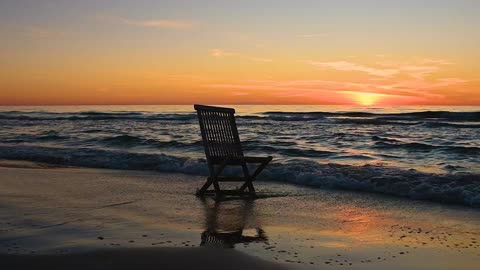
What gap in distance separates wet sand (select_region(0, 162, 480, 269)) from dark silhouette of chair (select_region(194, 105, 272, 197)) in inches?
17.5

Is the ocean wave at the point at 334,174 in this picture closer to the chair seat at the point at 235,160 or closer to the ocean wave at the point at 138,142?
the chair seat at the point at 235,160

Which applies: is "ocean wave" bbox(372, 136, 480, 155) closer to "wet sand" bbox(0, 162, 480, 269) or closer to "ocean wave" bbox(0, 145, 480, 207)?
"ocean wave" bbox(0, 145, 480, 207)

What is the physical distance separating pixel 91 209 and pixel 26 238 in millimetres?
1816

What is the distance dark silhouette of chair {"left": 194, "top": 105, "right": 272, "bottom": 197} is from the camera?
859cm

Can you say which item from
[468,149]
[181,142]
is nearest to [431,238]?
[468,149]

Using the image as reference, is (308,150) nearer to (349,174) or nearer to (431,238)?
(349,174)

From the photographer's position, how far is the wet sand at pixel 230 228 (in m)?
4.82

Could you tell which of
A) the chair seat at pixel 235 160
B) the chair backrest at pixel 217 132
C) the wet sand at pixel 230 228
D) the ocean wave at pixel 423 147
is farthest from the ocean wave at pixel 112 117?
the wet sand at pixel 230 228

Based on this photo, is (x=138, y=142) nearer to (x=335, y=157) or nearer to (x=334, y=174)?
(x=335, y=157)

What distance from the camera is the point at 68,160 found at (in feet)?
48.5

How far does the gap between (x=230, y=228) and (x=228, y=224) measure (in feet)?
0.81

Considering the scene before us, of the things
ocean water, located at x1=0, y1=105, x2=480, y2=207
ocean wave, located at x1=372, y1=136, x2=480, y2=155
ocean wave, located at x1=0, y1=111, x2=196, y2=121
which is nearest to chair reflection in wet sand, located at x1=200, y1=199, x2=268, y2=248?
ocean water, located at x1=0, y1=105, x2=480, y2=207

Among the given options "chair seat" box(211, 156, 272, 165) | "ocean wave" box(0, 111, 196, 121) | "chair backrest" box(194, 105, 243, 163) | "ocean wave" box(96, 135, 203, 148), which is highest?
"chair backrest" box(194, 105, 243, 163)

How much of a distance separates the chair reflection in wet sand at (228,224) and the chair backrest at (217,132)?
914 mm
